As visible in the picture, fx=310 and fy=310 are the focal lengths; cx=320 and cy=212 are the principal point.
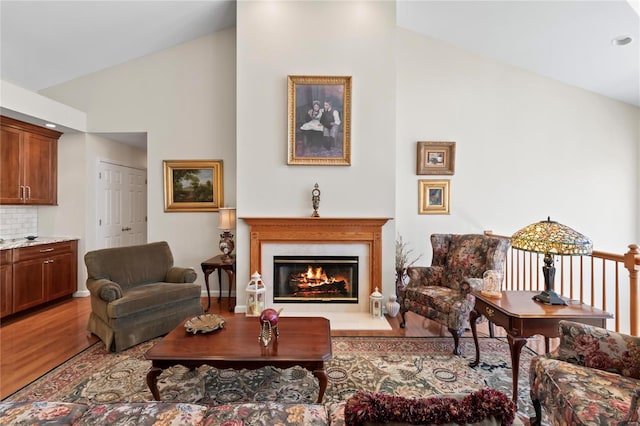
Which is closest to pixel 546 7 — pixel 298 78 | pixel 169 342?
pixel 298 78

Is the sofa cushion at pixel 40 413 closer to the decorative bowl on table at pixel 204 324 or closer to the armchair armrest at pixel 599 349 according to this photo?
the decorative bowl on table at pixel 204 324

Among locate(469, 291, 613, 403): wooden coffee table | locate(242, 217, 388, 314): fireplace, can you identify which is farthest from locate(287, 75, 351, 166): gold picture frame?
locate(469, 291, 613, 403): wooden coffee table

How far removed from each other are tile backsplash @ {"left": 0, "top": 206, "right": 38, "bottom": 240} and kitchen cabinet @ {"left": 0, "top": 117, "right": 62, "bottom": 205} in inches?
12.2

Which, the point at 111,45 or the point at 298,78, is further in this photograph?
the point at 111,45

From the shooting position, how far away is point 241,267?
3945 millimetres

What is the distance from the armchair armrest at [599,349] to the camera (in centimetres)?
159

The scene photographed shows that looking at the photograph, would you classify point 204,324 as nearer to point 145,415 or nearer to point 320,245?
point 145,415

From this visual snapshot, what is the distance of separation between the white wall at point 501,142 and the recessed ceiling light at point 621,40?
0.97m

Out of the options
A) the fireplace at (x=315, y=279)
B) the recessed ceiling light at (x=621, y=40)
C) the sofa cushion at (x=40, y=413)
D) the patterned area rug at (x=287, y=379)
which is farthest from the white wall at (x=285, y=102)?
the sofa cushion at (x=40, y=413)

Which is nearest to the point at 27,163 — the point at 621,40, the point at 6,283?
the point at 6,283

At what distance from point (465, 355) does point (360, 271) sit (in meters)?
1.51

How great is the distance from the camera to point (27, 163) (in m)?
4.13

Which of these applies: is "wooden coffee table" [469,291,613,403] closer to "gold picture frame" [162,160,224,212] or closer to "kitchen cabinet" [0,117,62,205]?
"gold picture frame" [162,160,224,212]

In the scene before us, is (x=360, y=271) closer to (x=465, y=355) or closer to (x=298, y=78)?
(x=465, y=355)
